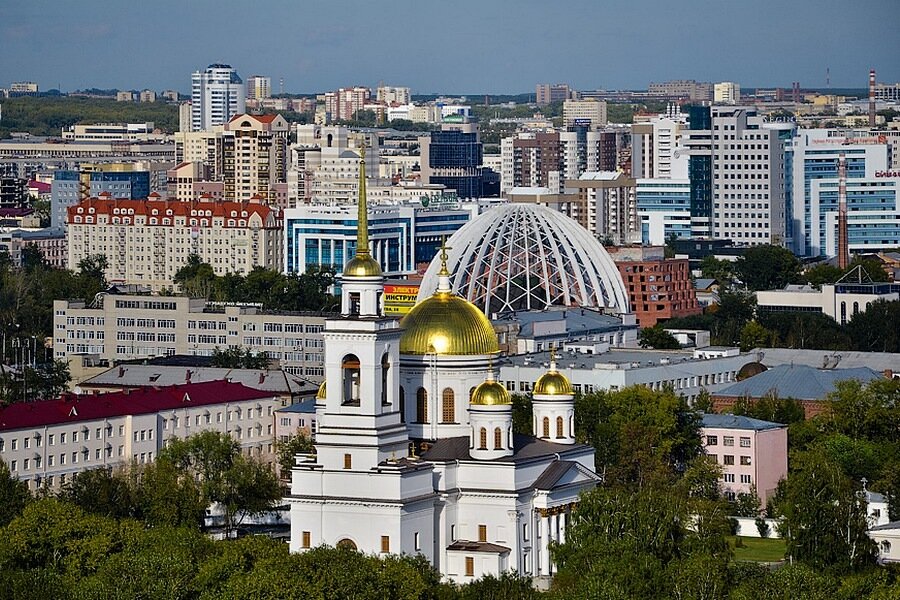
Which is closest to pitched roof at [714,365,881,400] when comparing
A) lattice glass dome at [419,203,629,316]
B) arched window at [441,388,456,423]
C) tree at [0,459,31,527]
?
lattice glass dome at [419,203,629,316]

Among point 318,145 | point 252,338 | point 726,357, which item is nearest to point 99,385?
point 252,338

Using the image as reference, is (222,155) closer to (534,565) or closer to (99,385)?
(99,385)

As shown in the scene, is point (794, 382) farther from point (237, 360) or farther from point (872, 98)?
point (872, 98)

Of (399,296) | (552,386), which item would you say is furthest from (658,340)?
(552,386)

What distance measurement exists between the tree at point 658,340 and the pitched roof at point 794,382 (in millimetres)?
10084

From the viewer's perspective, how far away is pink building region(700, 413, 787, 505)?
63906mm

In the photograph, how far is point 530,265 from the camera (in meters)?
84.3

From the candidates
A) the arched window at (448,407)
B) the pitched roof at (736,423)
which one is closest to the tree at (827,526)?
the arched window at (448,407)

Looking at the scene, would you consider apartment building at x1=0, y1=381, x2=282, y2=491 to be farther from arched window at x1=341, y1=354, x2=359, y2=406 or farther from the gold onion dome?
the gold onion dome

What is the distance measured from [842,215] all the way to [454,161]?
224 ft

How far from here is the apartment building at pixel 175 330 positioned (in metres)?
86.3

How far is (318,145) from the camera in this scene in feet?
543

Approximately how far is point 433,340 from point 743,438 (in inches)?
556

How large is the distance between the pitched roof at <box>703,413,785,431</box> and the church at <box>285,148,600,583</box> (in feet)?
39.9
